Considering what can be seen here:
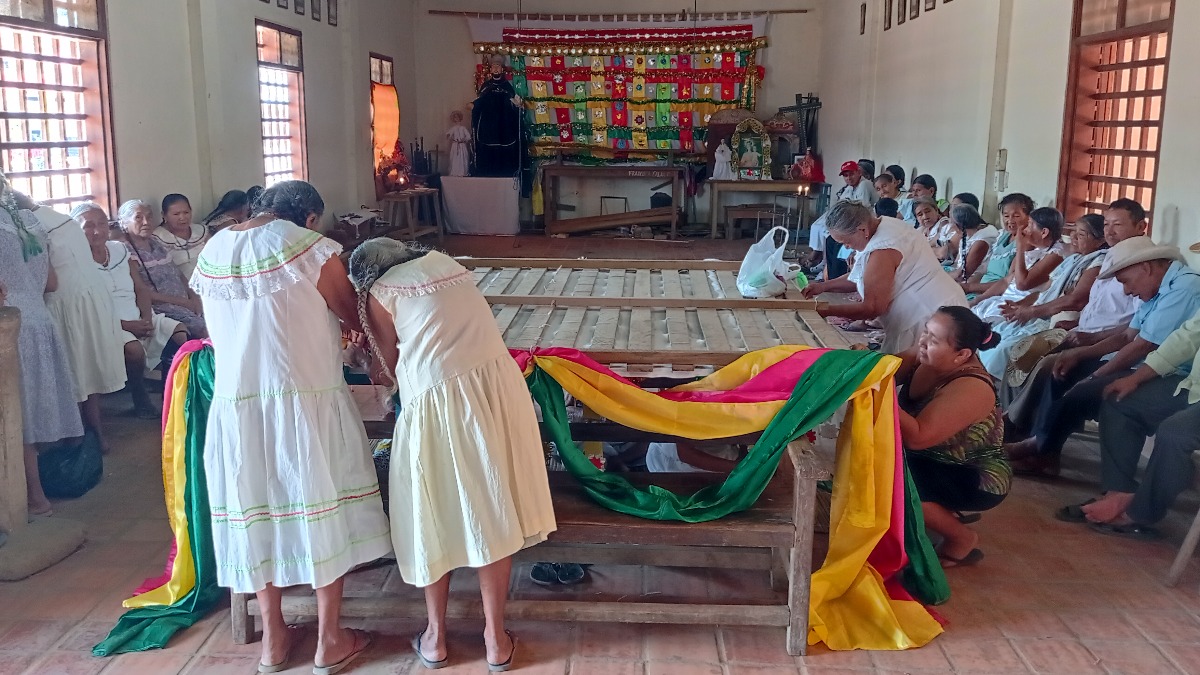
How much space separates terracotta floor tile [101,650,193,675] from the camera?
8.55ft

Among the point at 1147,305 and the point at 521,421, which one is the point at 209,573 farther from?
the point at 1147,305

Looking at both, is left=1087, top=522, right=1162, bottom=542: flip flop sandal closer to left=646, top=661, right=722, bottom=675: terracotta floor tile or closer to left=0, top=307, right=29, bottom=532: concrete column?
left=646, top=661, right=722, bottom=675: terracotta floor tile

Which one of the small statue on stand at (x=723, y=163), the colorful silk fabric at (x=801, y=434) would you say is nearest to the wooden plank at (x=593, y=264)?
the colorful silk fabric at (x=801, y=434)

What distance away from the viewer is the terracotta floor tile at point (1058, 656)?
263cm

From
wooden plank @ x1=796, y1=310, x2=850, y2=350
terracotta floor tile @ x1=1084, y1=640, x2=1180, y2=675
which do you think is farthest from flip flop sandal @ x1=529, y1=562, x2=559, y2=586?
terracotta floor tile @ x1=1084, y1=640, x2=1180, y2=675

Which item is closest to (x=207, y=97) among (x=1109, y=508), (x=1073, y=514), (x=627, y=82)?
(x=1073, y=514)

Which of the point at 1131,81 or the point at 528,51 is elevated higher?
the point at 528,51

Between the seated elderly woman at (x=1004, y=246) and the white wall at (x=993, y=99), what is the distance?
42 centimetres

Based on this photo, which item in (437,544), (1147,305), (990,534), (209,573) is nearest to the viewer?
(437,544)

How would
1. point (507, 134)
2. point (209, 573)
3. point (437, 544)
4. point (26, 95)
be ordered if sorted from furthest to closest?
1. point (507, 134)
2. point (26, 95)
3. point (209, 573)
4. point (437, 544)

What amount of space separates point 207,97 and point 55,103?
4.89ft

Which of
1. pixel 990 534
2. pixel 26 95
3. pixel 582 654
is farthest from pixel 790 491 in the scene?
pixel 26 95

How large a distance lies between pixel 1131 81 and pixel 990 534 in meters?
3.05

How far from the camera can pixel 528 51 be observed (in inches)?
505
